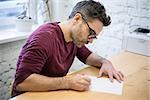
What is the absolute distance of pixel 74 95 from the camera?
1397 millimetres

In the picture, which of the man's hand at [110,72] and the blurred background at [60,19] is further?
the blurred background at [60,19]

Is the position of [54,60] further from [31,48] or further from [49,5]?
[49,5]

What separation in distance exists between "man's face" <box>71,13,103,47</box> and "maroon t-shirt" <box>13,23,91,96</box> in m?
0.10

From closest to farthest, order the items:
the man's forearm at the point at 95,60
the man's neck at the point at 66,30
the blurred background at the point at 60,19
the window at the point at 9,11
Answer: the man's neck at the point at 66,30 → the man's forearm at the point at 95,60 → the blurred background at the point at 60,19 → the window at the point at 9,11

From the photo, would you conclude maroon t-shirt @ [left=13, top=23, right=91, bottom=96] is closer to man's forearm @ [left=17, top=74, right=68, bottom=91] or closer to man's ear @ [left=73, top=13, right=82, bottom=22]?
man's forearm @ [left=17, top=74, right=68, bottom=91]

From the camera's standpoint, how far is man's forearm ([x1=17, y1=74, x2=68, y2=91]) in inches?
54.5

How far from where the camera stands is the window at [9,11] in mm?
2514

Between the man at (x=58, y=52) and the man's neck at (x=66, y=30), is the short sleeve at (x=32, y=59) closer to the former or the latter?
the man at (x=58, y=52)

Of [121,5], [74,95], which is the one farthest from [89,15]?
[121,5]

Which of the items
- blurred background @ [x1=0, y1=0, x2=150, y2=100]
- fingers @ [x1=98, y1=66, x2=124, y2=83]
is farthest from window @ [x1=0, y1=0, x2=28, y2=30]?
fingers @ [x1=98, y1=66, x2=124, y2=83]

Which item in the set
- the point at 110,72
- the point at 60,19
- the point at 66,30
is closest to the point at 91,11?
the point at 66,30

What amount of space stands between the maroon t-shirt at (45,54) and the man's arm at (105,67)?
0.19 metres

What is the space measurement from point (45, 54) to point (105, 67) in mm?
495

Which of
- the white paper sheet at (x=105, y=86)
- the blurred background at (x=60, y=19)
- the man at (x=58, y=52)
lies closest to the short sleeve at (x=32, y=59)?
the man at (x=58, y=52)
